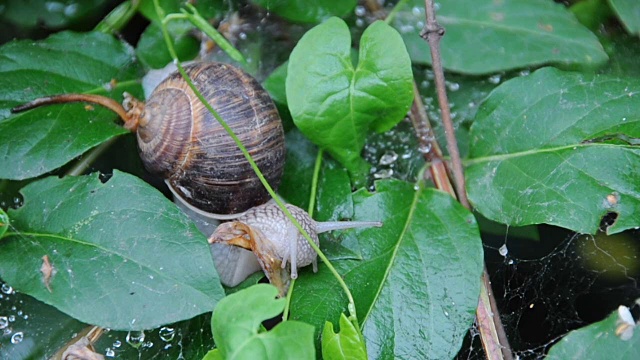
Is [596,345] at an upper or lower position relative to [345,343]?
lower

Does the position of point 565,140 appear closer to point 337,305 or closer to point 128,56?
point 337,305

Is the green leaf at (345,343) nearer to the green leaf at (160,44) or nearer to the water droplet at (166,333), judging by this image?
the water droplet at (166,333)

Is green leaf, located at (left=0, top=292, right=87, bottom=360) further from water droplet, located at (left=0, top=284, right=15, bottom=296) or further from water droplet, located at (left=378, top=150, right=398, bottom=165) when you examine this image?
water droplet, located at (left=378, top=150, right=398, bottom=165)

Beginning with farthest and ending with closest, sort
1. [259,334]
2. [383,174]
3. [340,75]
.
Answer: [383,174]
[340,75]
[259,334]

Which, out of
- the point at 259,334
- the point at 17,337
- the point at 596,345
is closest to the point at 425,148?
the point at 596,345

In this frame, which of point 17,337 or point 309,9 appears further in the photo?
point 309,9

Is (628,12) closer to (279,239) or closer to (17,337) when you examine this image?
(279,239)

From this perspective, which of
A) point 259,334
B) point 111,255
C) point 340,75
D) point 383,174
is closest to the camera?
point 259,334

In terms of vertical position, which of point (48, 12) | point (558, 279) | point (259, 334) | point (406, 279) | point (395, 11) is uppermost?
point (48, 12)

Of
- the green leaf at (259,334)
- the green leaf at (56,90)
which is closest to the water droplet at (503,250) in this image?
the green leaf at (259,334)
